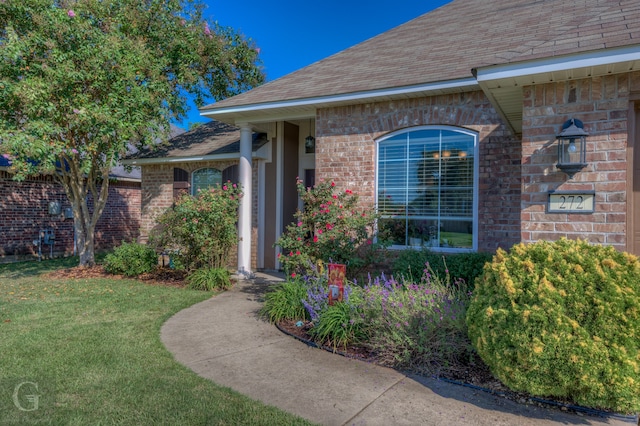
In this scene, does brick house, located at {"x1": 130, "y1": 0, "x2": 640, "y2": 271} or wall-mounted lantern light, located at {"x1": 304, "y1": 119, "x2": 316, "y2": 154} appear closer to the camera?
brick house, located at {"x1": 130, "y1": 0, "x2": 640, "y2": 271}

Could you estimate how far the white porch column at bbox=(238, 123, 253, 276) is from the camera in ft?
29.9

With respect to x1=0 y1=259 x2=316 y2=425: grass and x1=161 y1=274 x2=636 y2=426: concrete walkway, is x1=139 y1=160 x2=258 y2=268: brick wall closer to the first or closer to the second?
x1=0 y1=259 x2=316 y2=425: grass

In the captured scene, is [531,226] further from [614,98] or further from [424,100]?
[424,100]

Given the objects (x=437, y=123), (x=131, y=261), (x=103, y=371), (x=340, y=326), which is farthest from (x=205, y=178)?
(x=103, y=371)

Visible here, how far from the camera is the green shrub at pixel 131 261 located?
9586 mm

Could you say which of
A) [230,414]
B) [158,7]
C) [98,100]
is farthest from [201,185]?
[230,414]

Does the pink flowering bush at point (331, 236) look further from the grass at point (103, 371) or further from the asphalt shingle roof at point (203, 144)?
the asphalt shingle roof at point (203, 144)

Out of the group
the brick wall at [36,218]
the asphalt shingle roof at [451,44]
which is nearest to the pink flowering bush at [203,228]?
the asphalt shingle roof at [451,44]

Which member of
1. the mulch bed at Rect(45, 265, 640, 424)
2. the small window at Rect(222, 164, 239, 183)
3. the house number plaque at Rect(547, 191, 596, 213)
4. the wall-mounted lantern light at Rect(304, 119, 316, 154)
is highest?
the wall-mounted lantern light at Rect(304, 119, 316, 154)

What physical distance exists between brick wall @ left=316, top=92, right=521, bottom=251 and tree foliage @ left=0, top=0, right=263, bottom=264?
4.21 m

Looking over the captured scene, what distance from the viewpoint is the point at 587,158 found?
4.12 metres

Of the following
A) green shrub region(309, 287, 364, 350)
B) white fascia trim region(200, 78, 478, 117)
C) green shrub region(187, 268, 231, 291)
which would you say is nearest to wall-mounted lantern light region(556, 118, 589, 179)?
white fascia trim region(200, 78, 478, 117)

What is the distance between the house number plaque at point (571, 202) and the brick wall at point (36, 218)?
14435 mm

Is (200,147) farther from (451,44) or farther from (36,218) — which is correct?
(451,44)
